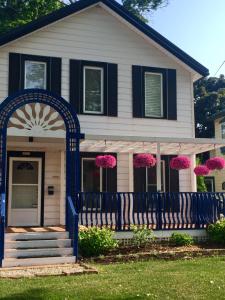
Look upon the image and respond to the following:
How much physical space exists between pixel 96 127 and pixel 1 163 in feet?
14.9

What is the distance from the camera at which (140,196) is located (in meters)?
13.1

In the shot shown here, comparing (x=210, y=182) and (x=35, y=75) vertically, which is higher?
(x=35, y=75)

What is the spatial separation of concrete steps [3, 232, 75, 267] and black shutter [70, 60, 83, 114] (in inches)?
195

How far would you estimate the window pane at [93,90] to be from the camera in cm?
1548

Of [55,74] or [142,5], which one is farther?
[142,5]

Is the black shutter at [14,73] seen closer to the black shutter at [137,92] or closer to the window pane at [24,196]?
the window pane at [24,196]

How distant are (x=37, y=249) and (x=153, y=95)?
7.50 metres

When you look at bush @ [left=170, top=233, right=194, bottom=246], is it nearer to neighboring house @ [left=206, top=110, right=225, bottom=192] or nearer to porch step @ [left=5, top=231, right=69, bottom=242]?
porch step @ [left=5, top=231, right=69, bottom=242]

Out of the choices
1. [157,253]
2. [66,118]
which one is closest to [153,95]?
[66,118]

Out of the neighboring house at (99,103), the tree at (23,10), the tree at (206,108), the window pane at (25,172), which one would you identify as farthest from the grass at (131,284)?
the tree at (206,108)

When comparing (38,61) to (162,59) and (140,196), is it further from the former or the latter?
(140,196)

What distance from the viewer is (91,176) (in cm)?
1528

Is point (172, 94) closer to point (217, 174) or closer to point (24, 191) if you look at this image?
point (24, 191)

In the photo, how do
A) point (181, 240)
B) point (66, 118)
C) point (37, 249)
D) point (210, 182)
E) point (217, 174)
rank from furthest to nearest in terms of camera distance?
point (210, 182)
point (217, 174)
point (181, 240)
point (66, 118)
point (37, 249)
